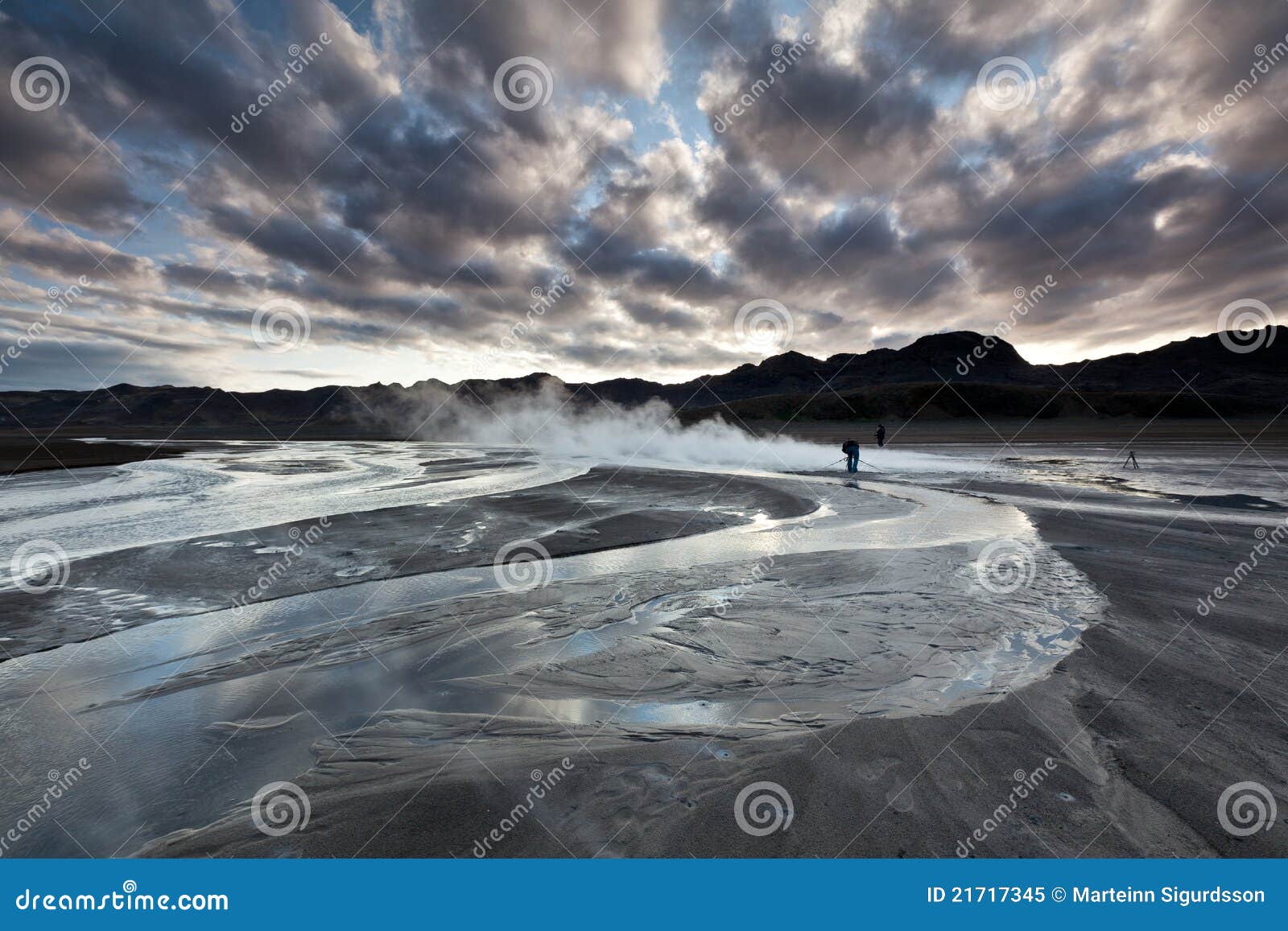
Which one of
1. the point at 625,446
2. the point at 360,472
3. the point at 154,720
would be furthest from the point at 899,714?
the point at 625,446

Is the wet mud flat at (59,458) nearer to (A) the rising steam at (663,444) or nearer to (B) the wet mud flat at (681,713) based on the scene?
(A) the rising steam at (663,444)

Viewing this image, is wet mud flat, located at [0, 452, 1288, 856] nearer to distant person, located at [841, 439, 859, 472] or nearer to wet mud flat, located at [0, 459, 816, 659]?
wet mud flat, located at [0, 459, 816, 659]

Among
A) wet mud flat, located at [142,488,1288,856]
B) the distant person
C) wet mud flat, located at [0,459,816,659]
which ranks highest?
the distant person

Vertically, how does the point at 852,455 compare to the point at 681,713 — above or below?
above

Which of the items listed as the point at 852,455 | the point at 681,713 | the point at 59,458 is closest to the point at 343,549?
the point at 681,713

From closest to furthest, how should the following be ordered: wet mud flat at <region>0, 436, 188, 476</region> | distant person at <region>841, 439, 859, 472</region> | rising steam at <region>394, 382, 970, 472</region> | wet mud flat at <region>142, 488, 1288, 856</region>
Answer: wet mud flat at <region>142, 488, 1288, 856</region>
distant person at <region>841, 439, 859, 472</region>
wet mud flat at <region>0, 436, 188, 476</region>
rising steam at <region>394, 382, 970, 472</region>

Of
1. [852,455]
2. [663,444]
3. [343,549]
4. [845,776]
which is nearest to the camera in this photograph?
[845,776]

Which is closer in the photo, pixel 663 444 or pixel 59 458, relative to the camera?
pixel 59 458

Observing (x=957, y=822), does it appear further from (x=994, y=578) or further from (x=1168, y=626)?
(x=994, y=578)

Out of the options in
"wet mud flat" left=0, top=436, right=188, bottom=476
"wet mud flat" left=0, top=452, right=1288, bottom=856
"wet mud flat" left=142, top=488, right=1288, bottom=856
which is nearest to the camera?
"wet mud flat" left=142, top=488, right=1288, bottom=856

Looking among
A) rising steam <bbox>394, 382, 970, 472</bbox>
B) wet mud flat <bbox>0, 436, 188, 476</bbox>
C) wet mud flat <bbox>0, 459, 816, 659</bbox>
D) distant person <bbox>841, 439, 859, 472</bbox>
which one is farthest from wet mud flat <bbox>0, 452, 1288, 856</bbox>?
wet mud flat <bbox>0, 436, 188, 476</bbox>

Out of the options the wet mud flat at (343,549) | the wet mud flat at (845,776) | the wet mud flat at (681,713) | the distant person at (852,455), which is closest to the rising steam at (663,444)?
the distant person at (852,455)

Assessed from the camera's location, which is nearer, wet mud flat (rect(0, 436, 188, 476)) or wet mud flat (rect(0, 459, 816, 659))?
wet mud flat (rect(0, 459, 816, 659))

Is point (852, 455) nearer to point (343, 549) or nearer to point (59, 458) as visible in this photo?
point (343, 549)
